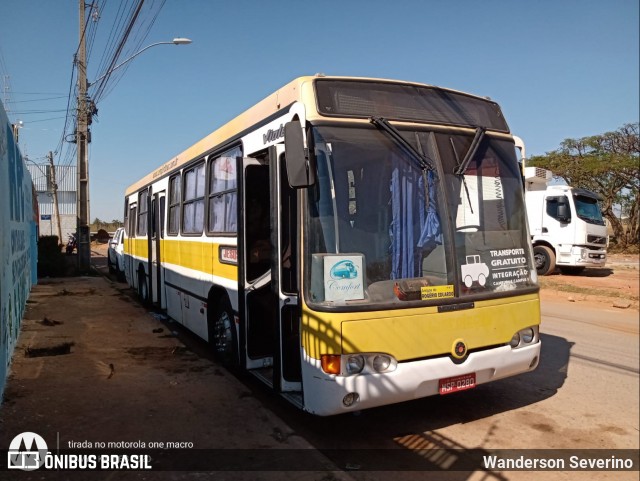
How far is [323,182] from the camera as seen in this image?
158 inches

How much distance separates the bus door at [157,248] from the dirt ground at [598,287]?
9.73 m

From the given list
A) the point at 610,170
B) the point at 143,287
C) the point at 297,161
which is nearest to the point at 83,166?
the point at 143,287

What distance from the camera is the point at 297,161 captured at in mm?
3865

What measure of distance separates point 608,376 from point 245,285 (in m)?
4.60

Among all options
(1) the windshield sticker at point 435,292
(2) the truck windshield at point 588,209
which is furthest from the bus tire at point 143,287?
(2) the truck windshield at point 588,209

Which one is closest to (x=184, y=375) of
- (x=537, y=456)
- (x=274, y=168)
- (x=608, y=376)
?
(x=274, y=168)

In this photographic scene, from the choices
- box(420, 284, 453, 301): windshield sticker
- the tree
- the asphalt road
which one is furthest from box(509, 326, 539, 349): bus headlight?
the tree

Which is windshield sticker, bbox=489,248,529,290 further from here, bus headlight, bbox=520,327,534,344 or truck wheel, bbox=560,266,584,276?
truck wheel, bbox=560,266,584,276

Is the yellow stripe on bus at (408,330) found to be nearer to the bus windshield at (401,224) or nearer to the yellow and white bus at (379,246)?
the yellow and white bus at (379,246)

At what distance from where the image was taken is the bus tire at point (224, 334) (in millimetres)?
5785

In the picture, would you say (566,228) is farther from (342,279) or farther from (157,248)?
(342,279)

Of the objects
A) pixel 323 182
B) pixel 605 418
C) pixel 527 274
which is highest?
pixel 323 182

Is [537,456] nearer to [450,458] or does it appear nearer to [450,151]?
[450,458]

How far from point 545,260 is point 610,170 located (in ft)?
44.9
